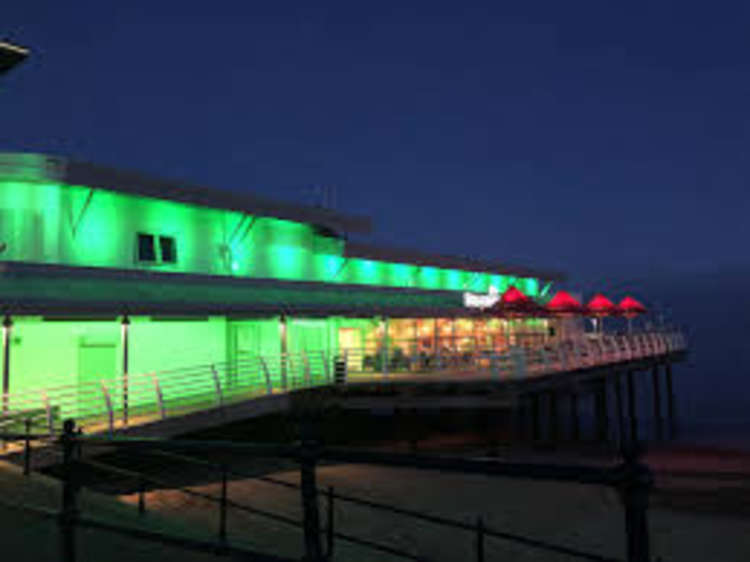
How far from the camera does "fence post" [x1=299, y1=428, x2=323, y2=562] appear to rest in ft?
10.6

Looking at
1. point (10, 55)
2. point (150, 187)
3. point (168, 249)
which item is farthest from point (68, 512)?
point (168, 249)

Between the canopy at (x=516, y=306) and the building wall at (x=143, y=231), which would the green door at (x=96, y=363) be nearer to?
the building wall at (x=143, y=231)

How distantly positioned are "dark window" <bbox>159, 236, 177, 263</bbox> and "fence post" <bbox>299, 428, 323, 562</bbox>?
65.9 ft

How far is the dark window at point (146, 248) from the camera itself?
21.4 meters

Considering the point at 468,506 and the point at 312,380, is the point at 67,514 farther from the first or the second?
the point at 312,380

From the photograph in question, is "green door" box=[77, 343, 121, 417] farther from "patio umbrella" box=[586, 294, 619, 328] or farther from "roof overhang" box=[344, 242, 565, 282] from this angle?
"patio umbrella" box=[586, 294, 619, 328]

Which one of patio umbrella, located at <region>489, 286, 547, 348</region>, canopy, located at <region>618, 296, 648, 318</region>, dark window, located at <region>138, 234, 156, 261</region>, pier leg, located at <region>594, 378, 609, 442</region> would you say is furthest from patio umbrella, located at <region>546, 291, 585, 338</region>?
dark window, located at <region>138, 234, 156, 261</region>

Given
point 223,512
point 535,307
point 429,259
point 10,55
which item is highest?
point 429,259

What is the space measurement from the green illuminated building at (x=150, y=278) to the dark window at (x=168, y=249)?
0.15ft

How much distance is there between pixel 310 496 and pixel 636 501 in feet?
5.12

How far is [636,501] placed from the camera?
95.4 inches

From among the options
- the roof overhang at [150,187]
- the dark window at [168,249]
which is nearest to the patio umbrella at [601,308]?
the roof overhang at [150,187]

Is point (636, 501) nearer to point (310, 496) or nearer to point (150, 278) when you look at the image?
point (310, 496)

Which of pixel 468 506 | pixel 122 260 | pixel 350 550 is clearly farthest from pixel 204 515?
pixel 122 260
